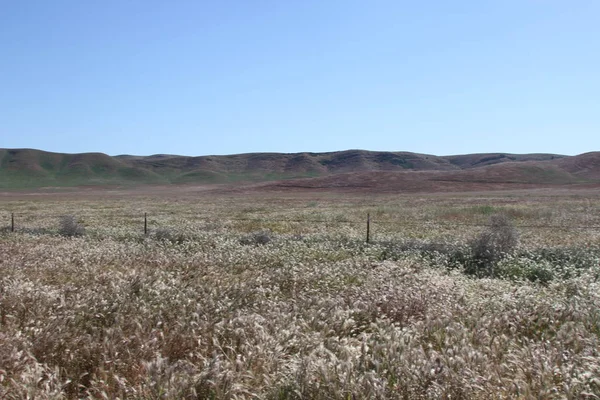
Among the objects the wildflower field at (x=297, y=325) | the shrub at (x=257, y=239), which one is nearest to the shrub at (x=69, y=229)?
the wildflower field at (x=297, y=325)

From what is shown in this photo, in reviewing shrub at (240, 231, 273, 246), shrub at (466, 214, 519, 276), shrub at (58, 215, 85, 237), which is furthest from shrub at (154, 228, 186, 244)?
shrub at (466, 214, 519, 276)

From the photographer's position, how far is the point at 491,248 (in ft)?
47.3

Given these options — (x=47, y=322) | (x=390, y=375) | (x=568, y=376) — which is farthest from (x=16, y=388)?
(x=568, y=376)

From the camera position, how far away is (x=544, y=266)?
12.0 meters

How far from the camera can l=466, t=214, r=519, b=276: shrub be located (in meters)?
13.1

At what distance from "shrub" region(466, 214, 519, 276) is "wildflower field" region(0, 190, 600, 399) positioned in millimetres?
66

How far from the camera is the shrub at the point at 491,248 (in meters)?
13.1

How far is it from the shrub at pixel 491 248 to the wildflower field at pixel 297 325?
0.22 ft

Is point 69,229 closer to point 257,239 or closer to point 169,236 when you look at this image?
point 169,236

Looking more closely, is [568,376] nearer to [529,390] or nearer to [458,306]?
[529,390]

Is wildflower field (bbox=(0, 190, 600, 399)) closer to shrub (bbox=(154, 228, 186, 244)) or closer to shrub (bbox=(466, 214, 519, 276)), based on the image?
shrub (bbox=(466, 214, 519, 276))

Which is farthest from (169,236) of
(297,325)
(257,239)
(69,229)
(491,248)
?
(297,325)

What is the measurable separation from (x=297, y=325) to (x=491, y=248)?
9599 millimetres

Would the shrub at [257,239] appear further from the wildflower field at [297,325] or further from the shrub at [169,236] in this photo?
the wildflower field at [297,325]
